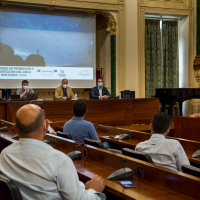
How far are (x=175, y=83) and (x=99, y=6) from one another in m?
3.68

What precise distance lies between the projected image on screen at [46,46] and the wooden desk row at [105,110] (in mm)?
2807

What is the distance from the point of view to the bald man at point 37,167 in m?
1.33

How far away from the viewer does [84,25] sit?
9.33 meters

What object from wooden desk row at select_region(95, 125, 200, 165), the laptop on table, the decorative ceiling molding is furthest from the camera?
the decorative ceiling molding

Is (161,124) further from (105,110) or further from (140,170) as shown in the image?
(105,110)

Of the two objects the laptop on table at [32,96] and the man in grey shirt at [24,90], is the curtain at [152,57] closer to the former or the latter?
the man in grey shirt at [24,90]

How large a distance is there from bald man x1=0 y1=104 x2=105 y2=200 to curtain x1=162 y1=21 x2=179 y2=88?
9.18 metres

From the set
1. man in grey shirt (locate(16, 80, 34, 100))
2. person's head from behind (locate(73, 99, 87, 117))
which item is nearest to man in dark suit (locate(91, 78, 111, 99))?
man in grey shirt (locate(16, 80, 34, 100))

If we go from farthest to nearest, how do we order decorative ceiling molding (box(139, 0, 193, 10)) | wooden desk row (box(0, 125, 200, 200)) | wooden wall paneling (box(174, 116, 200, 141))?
decorative ceiling molding (box(139, 0, 193, 10))
wooden wall paneling (box(174, 116, 200, 141))
wooden desk row (box(0, 125, 200, 200))

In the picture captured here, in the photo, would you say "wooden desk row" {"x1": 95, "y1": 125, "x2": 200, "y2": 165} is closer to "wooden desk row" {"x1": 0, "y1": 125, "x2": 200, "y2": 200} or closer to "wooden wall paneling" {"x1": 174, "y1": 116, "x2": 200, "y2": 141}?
"wooden desk row" {"x1": 0, "y1": 125, "x2": 200, "y2": 200}

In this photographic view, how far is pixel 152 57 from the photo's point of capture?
32.9ft

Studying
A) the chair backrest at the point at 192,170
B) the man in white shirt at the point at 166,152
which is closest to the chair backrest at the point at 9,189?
the chair backrest at the point at 192,170

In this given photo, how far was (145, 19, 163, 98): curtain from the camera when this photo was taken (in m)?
9.95

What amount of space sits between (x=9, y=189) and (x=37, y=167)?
151mm
